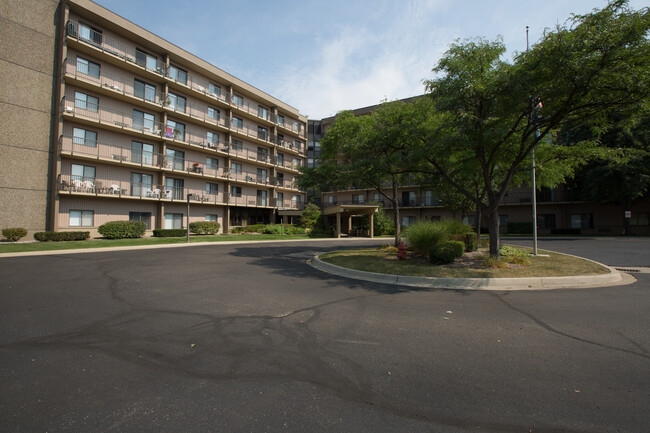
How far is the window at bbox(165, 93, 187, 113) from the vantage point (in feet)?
88.8

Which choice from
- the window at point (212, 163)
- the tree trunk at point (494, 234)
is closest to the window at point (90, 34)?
the window at point (212, 163)

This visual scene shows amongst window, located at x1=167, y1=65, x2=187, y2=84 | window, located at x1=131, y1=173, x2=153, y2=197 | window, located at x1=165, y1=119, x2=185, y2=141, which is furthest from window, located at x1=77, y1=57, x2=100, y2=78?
window, located at x1=131, y1=173, x2=153, y2=197

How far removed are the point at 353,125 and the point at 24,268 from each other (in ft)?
49.1

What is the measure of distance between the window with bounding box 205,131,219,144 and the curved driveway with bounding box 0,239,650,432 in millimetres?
26994

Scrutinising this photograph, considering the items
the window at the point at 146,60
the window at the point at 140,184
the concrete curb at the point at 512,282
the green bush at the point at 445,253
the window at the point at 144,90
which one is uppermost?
the window at the point at 146,60

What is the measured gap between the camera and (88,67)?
22.3 m

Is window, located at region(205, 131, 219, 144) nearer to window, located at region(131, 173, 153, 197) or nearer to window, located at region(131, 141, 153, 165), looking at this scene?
window, located at region(131, 141, 153, 165)

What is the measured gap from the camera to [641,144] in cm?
2741

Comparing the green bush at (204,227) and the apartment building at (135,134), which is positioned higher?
the apartment building at (135,134)

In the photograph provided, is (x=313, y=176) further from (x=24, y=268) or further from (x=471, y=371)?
(x=471, y=371)

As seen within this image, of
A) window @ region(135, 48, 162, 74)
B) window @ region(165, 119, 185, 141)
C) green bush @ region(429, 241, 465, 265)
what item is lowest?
green bush @ region(429, 241, 465, 265)

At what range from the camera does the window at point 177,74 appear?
91.2 feet

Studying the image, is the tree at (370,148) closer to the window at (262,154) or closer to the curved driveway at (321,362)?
the curved driveway at (321,362)

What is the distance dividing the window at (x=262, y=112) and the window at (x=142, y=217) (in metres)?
18.7
